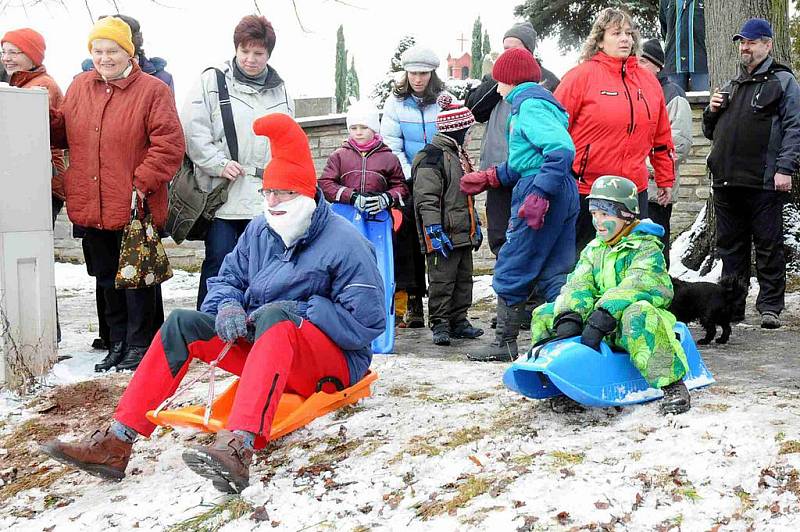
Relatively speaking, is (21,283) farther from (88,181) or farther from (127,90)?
(127,90)

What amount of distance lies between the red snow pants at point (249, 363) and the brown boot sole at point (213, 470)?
0.64 ft

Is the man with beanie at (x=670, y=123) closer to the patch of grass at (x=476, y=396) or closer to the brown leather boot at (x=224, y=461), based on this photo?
the patch of grass at (x=476, y=396)

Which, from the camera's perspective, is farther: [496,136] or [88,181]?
[496,136]

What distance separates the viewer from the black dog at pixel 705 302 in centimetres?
601

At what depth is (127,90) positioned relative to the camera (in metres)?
5.75

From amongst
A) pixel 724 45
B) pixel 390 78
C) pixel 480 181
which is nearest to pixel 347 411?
pixel 480 181

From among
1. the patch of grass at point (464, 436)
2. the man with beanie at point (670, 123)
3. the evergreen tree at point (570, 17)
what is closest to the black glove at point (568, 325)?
the patch of grass at point (464, 436)

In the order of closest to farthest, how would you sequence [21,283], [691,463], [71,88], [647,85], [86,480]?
1. [691,463]
2. [86,480]
3. [21,283]
4. [71,88]
5. [647,85]

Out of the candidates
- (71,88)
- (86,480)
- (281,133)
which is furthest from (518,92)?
(86,480)

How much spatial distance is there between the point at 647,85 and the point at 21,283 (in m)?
4.11

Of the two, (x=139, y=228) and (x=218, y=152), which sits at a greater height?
(x=218, y=152)

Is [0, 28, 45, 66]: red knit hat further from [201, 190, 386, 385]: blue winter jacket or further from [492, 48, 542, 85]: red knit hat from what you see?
[492, 48, 542, 85]: red knit hat

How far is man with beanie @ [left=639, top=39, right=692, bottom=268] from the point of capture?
7.04m

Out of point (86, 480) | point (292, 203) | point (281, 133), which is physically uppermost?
point (281, 133)
